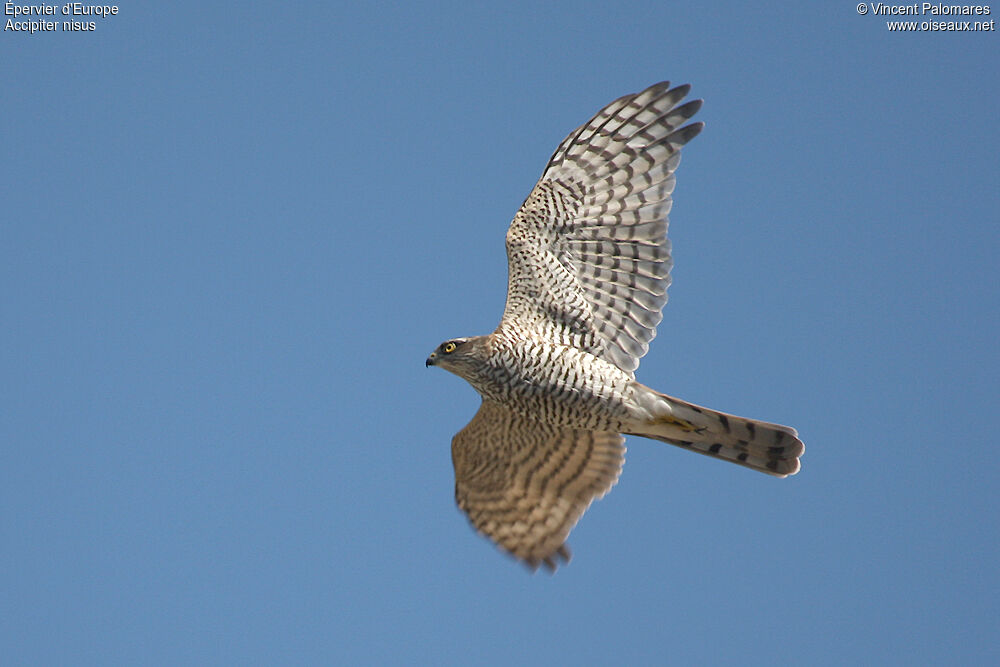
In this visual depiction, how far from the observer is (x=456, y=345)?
9.91 meters

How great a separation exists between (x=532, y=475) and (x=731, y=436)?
6.36ft

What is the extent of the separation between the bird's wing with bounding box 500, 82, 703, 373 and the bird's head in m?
0.41

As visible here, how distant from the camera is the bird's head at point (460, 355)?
32.4ft

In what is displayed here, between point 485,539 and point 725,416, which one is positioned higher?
point 725,416

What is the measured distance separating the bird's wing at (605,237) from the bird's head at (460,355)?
41cm

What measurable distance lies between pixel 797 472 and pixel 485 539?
2748 mm

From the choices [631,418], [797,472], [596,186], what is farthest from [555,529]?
[596,186]

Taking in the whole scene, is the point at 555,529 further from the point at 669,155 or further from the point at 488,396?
the point at 669,155

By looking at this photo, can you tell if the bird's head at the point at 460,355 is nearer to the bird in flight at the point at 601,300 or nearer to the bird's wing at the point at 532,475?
the bird in flight at the point at 601,300

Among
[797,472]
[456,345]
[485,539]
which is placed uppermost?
[456,345]

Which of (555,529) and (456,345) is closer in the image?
(456,345)

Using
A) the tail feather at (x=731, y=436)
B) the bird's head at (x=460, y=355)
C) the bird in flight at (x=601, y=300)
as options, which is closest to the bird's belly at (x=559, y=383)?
the bird in flight at (x=601, y=300)

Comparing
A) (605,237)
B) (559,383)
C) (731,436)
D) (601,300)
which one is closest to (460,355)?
(559,383)

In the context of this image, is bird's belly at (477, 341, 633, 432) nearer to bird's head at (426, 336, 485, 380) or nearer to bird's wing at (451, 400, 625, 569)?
bird's head at (426, 336, 485, 380)
